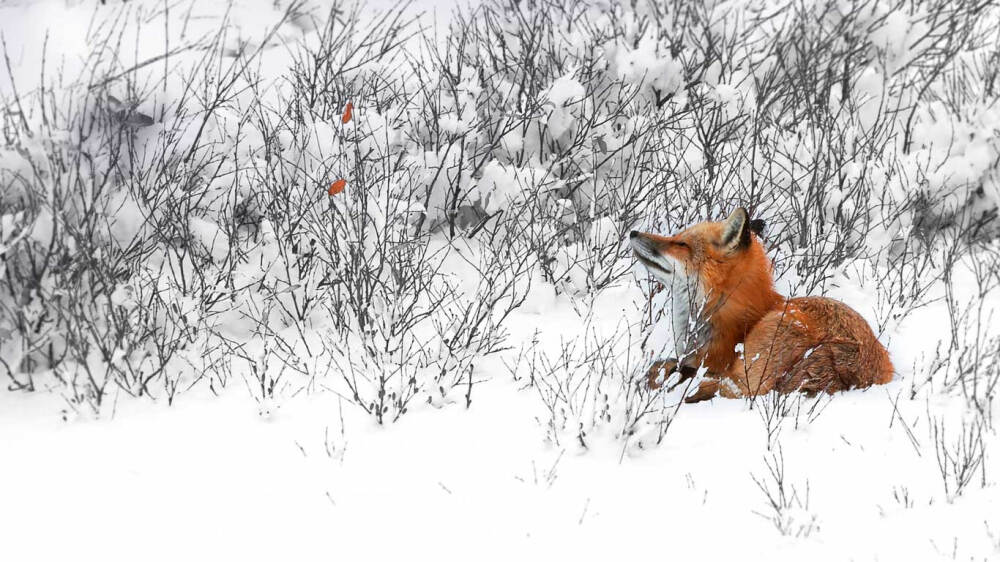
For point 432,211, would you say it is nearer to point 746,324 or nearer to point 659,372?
point 659,372

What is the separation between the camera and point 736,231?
3344mm

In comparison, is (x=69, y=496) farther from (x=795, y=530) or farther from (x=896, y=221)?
(x=896, y=221)

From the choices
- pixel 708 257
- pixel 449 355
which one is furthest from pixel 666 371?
pixel 449 355

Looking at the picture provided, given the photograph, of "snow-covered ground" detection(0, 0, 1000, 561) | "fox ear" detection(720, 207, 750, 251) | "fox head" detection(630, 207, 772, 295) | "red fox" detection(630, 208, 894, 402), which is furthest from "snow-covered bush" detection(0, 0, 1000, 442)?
"fox ear" detection(720, 207, 750, 251)

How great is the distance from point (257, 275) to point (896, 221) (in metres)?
4.16

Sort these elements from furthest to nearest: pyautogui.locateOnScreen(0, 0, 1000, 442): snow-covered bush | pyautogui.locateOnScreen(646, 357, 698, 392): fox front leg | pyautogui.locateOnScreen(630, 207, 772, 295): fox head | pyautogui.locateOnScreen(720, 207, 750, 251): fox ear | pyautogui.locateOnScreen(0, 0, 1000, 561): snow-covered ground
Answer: pyautogui.locateOnScreen(0, 0, 1000, 442): snow-covered bush < pyautogui.locateOnScreen(646, 357, 698, 392): fox front leg < pyautogui.locateOnScreen(630, 207, 772, 295): fox head < pyautogui.locateOnScreen(720, 207, 750, 251): fox ear < pyautogui.locateOnScreen(0, 0, 1000, 561): snow-covered ground

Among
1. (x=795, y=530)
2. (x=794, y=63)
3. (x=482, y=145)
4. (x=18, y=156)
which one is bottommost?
(x=795, y=530)

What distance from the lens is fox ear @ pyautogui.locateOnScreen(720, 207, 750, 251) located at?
3305mm

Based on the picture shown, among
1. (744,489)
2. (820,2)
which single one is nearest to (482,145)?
(744,489)

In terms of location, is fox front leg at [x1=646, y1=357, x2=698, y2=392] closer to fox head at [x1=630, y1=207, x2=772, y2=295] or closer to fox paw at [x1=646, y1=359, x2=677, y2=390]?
fox paw at [x1=646, y1=359, x2=677, y2=390]

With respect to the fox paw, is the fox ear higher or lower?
higher

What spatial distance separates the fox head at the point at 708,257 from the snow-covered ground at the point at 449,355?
0.45 meters

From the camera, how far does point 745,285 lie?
137 inches

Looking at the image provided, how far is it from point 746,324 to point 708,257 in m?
0.32
